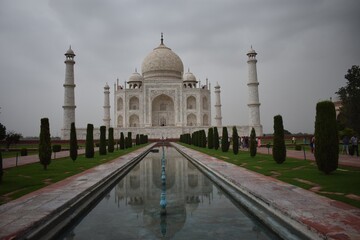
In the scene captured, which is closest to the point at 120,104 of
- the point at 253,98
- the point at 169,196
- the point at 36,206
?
the point at 253,98

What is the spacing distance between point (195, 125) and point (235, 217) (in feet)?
109

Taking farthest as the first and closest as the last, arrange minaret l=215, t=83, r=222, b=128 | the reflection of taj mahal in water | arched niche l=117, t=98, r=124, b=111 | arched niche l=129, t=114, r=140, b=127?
arched niche l=117, t=98, r=124, b=111
arched niche l=129, t=114, r=140, b=127
minaret l=215, t=83, r=222, b=128
the reflection of taj mahal in water

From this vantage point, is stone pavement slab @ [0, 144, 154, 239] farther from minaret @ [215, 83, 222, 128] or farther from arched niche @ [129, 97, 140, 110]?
arched niche @ [129, 97, 140, 110]

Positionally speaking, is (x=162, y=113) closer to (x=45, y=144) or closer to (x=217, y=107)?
(x=217, y=107)

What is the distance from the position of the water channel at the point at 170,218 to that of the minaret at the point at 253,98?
27.5 meters

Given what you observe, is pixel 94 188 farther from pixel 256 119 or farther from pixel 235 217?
pixel 256 119

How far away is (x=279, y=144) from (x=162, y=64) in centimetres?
3270

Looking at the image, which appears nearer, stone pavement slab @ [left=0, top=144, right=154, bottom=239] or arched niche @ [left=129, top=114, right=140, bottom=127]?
stone pavement slab @ [left=0, top=144, right=154, bottom=239]

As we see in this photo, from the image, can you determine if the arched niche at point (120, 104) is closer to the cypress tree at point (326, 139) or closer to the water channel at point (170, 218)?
the cypress tree at point (326, 139)

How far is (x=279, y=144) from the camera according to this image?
8.94 meters

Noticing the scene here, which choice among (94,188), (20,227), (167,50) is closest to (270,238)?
(20,227)

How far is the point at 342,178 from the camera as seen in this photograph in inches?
229

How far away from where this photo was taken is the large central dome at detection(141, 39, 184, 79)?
132 ft

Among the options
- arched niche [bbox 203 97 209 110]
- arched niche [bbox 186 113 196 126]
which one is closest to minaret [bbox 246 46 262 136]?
arched niche [bbox 203 97 209 110]
